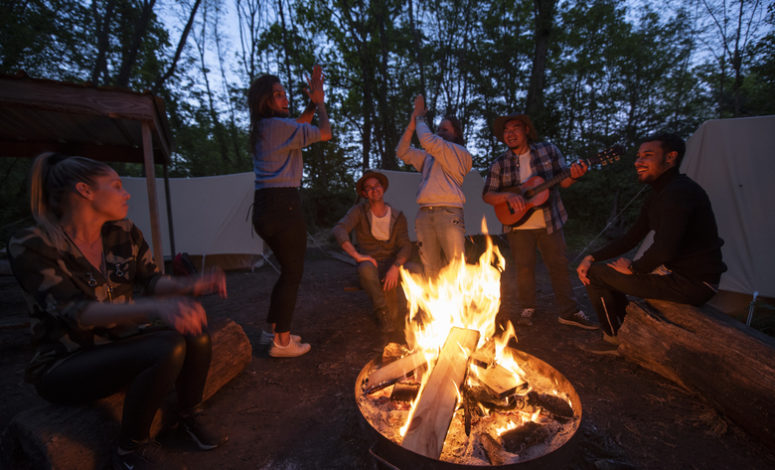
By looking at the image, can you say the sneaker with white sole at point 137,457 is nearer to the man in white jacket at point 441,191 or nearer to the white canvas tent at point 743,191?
the man in white jacket at point 441,191

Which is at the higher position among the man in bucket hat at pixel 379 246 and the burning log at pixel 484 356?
the man in bucket hat at pixel 379 246

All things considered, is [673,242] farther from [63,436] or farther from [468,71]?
[468,71]

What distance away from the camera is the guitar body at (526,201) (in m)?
3.63

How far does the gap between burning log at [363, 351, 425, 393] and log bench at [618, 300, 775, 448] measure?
180cm

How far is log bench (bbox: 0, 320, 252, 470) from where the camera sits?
4.76ft

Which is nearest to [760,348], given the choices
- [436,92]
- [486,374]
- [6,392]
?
[486,374]

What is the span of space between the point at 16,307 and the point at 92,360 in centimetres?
532

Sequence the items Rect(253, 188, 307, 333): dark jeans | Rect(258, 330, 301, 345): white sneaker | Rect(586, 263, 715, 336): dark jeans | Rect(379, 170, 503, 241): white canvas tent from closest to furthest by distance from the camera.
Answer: Rect(586, 263, 715, 336): dark jeans
Rect(253, 188, 307, 333): dark jeans
Rect(258, 330, 301, 345): white sneaker
Rect(379, 170, 503, 241): white canvas tent

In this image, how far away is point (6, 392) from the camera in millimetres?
2605

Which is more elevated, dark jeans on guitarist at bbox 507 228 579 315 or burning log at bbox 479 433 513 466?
dark jeans on guitarist at bbox 507 228 579 315

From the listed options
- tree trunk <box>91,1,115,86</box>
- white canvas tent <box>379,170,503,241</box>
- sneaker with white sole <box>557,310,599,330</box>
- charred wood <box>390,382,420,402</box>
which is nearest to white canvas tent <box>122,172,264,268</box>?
white canvas tent <box>379,170,503,241</box>

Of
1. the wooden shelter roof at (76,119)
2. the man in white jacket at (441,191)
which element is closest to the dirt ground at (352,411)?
the man in white jacket at (441,191)

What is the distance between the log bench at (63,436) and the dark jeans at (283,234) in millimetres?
1179

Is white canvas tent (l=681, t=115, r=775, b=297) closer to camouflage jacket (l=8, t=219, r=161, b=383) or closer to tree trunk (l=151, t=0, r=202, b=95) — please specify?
camouflage jacket (l=8, t=219, r=161, b=383)
